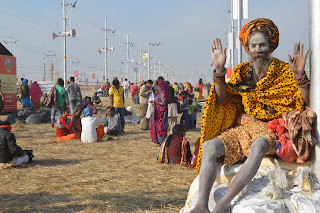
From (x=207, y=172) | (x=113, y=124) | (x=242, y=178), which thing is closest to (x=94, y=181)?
(x=207, y=172)

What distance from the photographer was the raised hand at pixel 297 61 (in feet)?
10.9

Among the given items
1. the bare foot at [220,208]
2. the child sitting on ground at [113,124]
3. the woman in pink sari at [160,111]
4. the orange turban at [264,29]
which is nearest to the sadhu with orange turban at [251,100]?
the orange turban at [264,29]

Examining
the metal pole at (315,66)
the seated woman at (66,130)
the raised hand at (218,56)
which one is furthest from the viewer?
the seated woman at (66,130)

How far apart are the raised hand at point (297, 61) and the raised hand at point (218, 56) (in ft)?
2.08

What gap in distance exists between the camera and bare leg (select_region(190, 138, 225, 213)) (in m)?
3.04

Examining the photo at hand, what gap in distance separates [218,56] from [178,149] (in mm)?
4348

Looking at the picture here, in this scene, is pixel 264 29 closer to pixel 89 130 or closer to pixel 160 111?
pixel 160 111

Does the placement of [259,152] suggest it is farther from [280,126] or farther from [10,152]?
[10,152]

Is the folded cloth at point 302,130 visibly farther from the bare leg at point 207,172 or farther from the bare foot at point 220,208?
the bare foot at point 220,208

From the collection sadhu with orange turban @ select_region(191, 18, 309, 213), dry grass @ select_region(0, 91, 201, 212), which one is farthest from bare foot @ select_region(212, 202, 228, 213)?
dry grass @ select_region(0, 91, 201, 212)

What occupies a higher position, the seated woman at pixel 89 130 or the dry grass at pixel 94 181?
the seated woman at pixel 89 130

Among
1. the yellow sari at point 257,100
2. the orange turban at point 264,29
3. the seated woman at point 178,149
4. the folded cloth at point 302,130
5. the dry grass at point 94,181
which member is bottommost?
the dry grass at point 94,181

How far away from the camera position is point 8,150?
7.25 meters

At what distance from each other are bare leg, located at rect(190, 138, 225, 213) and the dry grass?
170 centimetres
